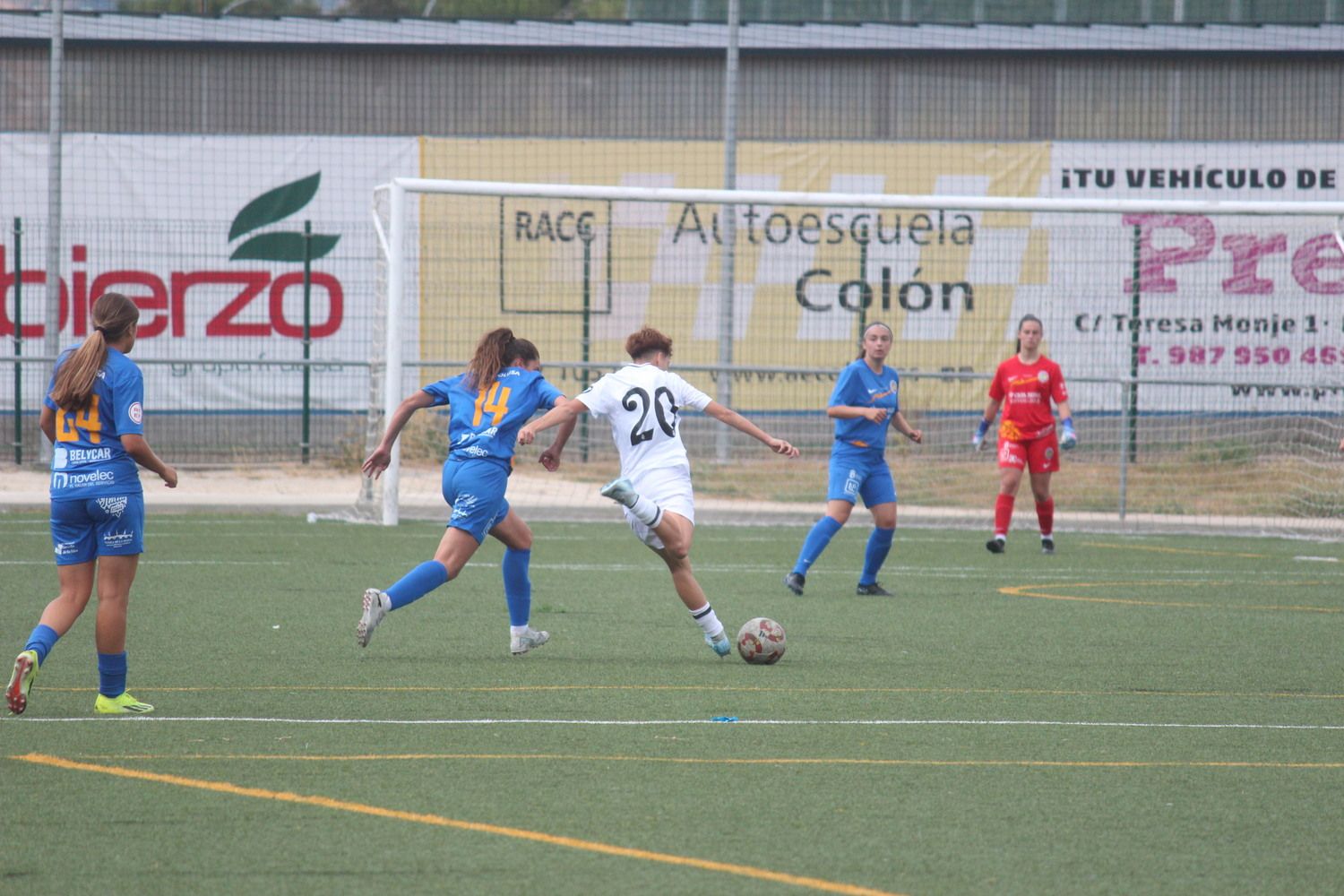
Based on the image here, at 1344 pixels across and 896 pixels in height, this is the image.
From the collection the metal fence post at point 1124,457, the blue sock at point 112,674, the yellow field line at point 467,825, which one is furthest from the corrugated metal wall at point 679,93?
the yellow field line at point 467,825

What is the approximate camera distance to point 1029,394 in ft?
47.9

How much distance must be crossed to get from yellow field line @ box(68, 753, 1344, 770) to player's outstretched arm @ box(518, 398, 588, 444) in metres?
2.43

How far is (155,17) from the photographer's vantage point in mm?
24844

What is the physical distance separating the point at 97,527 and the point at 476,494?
90.7 inches

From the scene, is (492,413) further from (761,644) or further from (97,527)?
(97,527)

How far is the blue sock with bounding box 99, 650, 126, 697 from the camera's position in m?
6.92

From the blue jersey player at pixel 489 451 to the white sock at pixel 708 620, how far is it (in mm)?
895

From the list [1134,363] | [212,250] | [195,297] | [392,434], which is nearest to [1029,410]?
[1134,363]

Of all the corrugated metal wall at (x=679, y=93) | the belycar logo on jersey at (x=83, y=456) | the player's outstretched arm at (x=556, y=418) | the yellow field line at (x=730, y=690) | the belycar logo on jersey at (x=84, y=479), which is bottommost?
the yellow field line at (x=730, y=690)

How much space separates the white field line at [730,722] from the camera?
22.6 ft

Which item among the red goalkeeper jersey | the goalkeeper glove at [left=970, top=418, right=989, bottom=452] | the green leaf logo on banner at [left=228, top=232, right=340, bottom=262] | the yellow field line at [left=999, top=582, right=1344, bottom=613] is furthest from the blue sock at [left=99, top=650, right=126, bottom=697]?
the green leaf logo on banner at [left=228, top=232, right=340, bottom=262]

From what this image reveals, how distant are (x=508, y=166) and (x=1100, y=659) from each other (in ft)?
54.8

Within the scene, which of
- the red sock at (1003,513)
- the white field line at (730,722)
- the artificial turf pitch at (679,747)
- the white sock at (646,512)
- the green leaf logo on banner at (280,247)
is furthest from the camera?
the green leaf logo on banner at (280,247)

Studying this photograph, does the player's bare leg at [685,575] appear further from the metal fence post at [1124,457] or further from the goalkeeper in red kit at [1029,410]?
the metal fence post at [1124,457]
